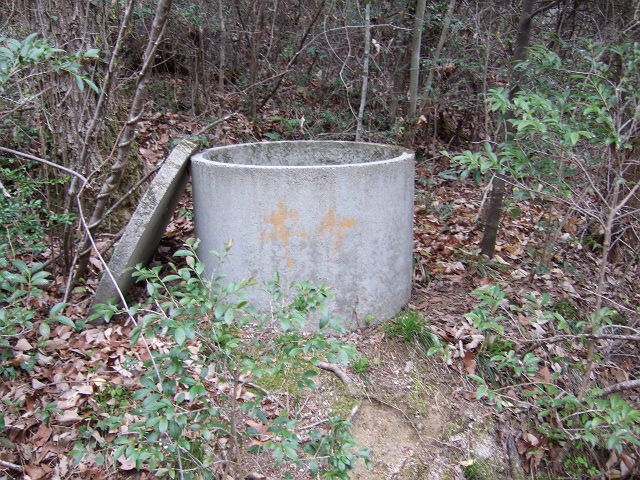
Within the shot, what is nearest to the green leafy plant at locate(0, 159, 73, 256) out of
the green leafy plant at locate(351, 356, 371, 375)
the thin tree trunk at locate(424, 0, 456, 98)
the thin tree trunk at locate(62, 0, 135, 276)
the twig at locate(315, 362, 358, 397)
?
the thin tree trunk at locate(62, 0, 135, 276)

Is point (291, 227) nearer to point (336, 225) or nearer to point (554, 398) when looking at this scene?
point (336, 225)

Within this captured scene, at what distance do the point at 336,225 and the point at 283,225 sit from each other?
0.32 meters

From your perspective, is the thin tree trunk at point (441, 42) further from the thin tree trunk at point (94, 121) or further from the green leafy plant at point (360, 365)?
the green leafy plant at point (360, 365)

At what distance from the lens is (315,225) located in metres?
3.28

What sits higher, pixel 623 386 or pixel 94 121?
pixel 94 121

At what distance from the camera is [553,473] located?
120 inches

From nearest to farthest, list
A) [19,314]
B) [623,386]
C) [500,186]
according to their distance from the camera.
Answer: [19,314], [623,386], [500,186]

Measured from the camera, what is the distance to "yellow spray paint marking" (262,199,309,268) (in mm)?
3248

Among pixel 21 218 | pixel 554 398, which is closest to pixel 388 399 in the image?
pixel 554 398

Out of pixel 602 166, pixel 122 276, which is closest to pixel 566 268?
pixel 602 166

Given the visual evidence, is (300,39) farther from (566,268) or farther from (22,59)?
(22,59)

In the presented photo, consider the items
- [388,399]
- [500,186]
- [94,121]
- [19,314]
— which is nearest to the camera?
[19,314]

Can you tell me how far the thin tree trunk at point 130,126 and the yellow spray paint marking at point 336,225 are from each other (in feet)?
4.20

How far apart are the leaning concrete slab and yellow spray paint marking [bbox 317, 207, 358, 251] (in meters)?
0.97
